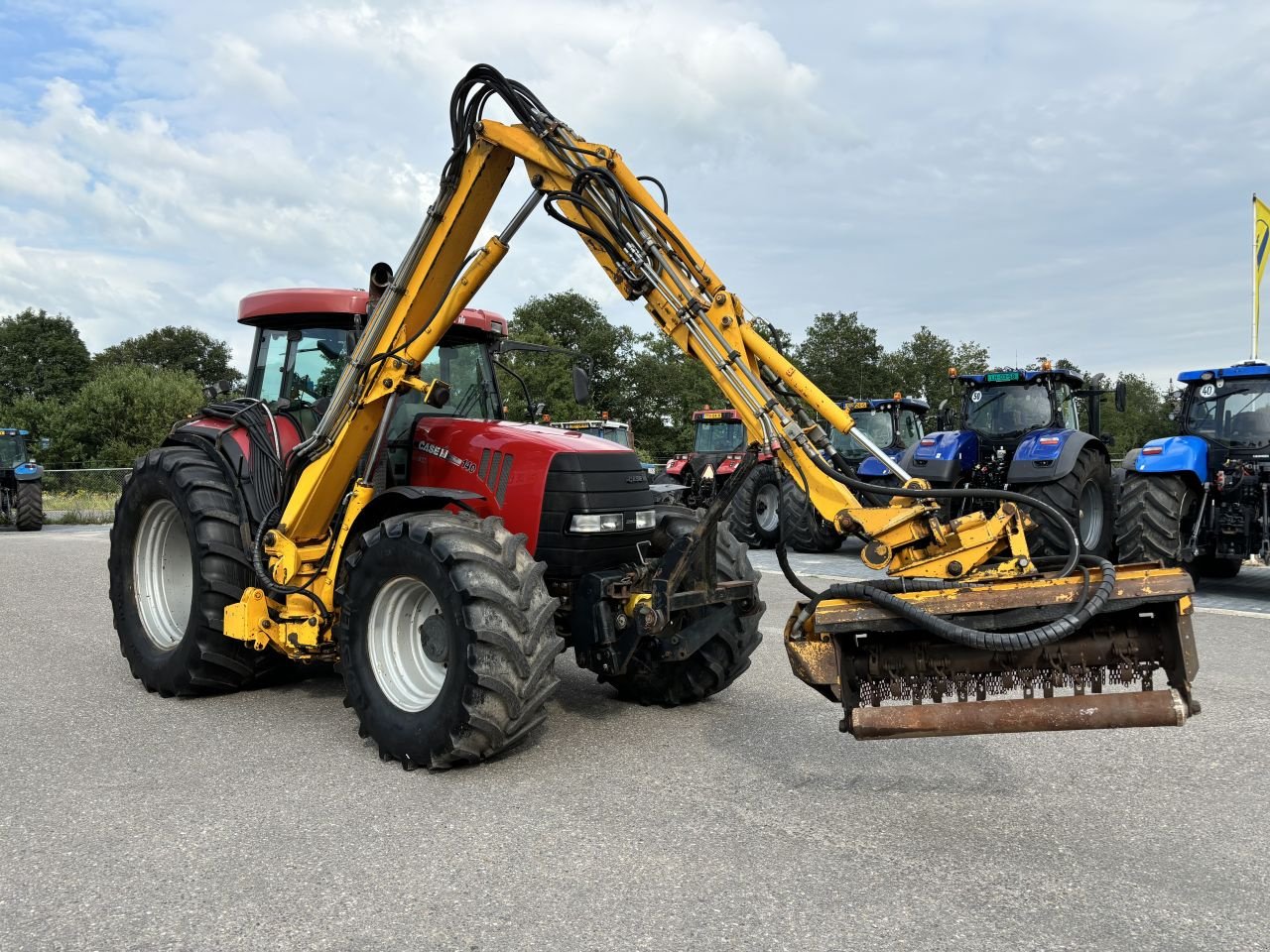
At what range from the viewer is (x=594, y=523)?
4840 mm

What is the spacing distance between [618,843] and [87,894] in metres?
1.70

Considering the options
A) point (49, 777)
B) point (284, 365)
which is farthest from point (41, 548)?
point (49, 777)

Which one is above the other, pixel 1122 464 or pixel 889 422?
pixel 889 422

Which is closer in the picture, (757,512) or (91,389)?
(757,512)

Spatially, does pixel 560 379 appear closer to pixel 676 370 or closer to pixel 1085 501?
pixel 676 370

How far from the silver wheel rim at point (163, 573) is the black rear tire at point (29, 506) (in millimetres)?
16881

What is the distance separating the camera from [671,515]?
215 inches

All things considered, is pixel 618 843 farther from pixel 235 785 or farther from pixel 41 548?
pixel 41 548

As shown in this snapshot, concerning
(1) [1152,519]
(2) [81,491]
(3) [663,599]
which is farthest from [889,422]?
(2) [81,491]

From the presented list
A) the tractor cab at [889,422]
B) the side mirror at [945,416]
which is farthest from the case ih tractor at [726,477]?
the side mirror at [945,416]

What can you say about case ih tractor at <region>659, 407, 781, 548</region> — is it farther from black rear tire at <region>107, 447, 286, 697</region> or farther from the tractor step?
the tractor step

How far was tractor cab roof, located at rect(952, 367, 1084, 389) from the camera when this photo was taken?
11.7 m

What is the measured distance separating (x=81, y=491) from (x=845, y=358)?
35.7m

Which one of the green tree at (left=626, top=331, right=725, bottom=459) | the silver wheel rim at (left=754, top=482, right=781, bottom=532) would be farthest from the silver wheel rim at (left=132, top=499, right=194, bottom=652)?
the green tree at (left=626, top=331, right=725, bottom=459)
